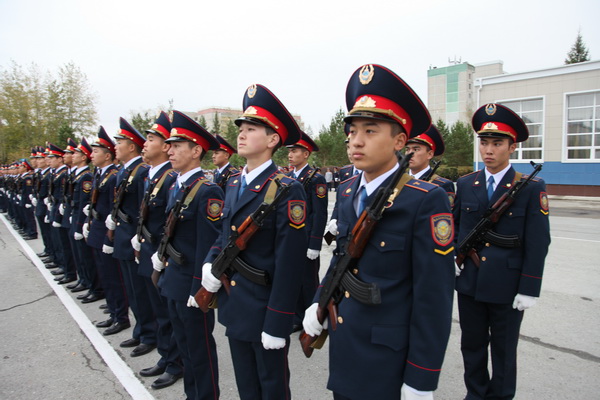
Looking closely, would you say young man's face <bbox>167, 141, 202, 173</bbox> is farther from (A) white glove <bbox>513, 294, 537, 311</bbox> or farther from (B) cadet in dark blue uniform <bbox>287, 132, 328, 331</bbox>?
(A) white glove <bbox>513, 294, 537, 311</bbox>

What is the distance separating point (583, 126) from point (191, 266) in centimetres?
2412

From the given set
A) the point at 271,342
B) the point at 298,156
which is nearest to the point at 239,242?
the point at 271,342

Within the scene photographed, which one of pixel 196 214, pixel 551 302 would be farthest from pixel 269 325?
pixel 551 302

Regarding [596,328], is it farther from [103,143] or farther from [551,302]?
[103,143]

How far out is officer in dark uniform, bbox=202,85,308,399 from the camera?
2.27m

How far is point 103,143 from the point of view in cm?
510

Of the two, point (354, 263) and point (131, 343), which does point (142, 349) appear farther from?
point (354, 263)

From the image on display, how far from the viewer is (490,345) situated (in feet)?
9.61

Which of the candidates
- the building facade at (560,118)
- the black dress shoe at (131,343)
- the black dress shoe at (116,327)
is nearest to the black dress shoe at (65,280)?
the black dress shoe at (116,327)

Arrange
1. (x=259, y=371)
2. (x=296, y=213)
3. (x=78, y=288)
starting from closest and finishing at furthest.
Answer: (x=296, y=213) → (x=259, y=371) → (x=78, y=288)

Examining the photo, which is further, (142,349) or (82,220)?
(82,220)

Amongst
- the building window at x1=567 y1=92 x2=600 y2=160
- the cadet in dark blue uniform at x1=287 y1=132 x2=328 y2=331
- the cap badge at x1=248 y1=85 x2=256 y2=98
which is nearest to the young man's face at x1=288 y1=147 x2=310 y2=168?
the cadet in dark blue uniform at x1=287 y1=132 x2=328 y2=331

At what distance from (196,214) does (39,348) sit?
2.74m

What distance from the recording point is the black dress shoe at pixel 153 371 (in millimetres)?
3508
